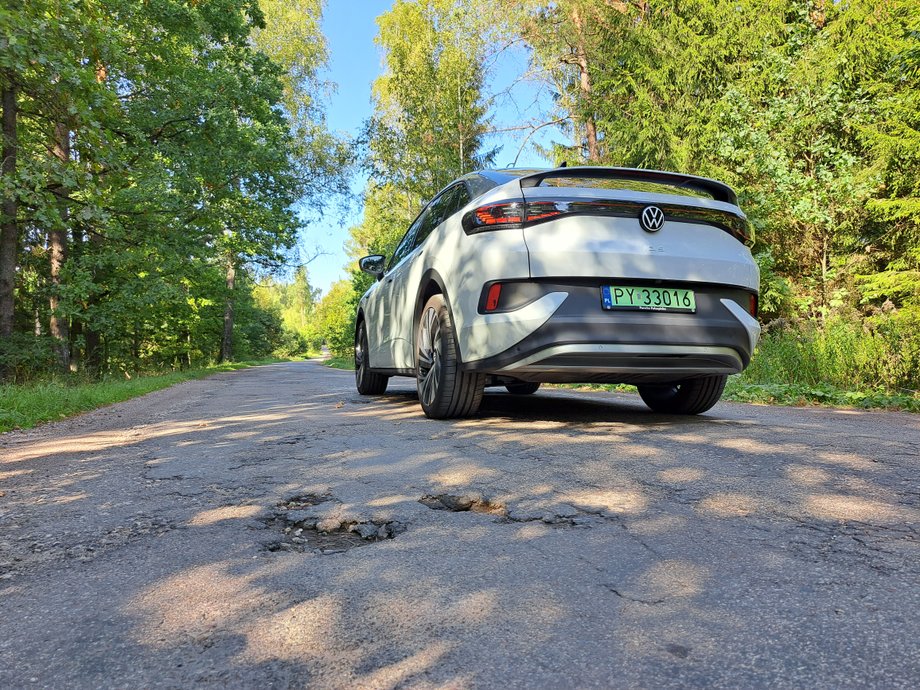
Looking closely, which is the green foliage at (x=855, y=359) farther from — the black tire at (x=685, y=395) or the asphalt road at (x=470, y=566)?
the asphalt road at (x=470, y=566)

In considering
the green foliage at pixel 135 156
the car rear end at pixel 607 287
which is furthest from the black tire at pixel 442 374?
the green foliage at pixel 135 156

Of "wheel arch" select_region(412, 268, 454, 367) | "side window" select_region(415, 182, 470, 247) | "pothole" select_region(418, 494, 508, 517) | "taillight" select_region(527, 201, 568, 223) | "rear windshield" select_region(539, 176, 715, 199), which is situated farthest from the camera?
"side window" select_region(415, 182, 470, 247)

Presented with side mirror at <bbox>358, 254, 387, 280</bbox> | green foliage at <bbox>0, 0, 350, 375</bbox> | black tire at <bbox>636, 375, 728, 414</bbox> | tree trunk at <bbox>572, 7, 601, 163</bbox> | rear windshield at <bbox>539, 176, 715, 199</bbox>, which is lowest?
black tire at <bbox>636, 375, 728, 414</bbox>

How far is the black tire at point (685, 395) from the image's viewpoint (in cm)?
469

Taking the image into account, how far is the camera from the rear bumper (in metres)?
3.62

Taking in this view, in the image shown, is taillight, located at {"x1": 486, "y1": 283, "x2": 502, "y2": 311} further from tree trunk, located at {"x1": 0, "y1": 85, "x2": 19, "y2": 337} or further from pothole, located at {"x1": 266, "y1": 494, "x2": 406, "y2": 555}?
tree trunk, located at {"x1": 0, "y1": 85, "x2": 19, "y2": 337}

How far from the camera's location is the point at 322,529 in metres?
2.10

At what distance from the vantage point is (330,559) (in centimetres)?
181

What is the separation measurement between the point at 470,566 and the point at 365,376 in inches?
227

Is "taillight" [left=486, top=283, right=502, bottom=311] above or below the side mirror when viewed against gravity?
below

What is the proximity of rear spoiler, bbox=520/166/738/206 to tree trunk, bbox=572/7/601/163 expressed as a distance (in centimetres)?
1574

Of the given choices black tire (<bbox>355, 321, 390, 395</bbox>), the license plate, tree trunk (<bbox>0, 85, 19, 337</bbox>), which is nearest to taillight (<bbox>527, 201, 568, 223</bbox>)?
the license plate

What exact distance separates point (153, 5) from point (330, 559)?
15519mm

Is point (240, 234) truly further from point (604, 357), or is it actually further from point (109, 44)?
point (604, 357)
